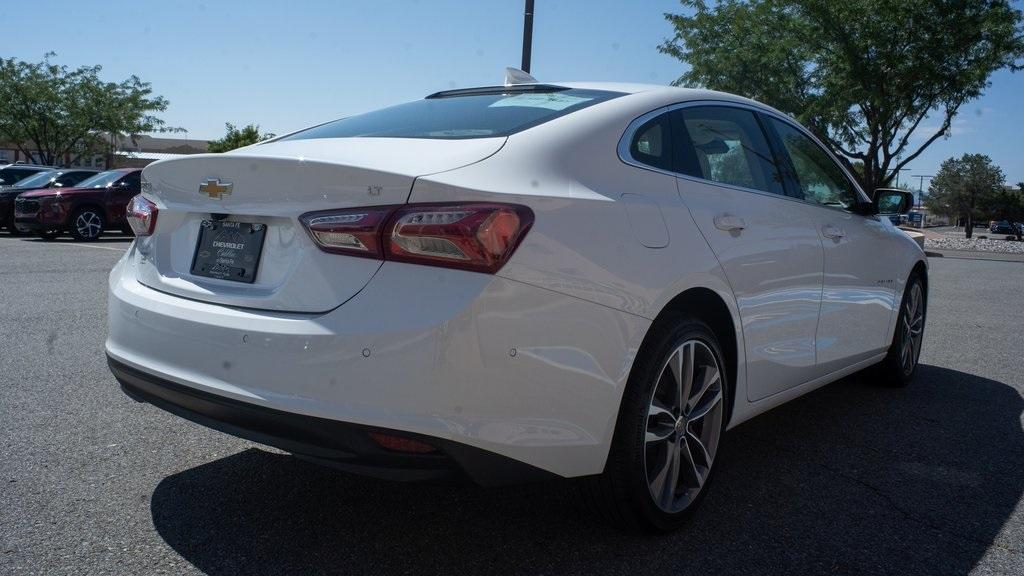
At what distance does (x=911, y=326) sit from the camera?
570cm

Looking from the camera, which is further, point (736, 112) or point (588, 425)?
point (736, 112)

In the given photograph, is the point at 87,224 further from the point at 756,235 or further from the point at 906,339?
the point at 756,235

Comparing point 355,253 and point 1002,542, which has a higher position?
point 355,253

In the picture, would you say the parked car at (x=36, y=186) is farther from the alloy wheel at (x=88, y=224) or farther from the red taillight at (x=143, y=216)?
the red taillight at (x=143, y=216)

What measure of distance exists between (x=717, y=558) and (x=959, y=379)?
390 cm

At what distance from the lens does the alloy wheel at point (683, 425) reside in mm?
3037

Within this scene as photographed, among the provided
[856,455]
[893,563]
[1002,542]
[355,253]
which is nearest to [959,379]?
[856,455]

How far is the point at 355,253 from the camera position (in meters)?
2.49

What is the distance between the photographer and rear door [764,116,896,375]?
13.9 feet

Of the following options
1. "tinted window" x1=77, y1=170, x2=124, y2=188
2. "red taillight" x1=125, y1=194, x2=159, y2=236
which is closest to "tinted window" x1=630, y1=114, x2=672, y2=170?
"red taillight" x1=125, y1=194, x2=159, y2=236

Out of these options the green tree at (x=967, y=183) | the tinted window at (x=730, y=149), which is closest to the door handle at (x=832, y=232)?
the tinted window at (x=730, y=149)

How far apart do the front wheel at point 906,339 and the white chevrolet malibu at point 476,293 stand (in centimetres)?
220

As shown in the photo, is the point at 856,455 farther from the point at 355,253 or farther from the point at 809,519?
the point at 355,253

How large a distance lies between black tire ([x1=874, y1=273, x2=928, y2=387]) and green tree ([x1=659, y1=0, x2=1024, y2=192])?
67.3ft
